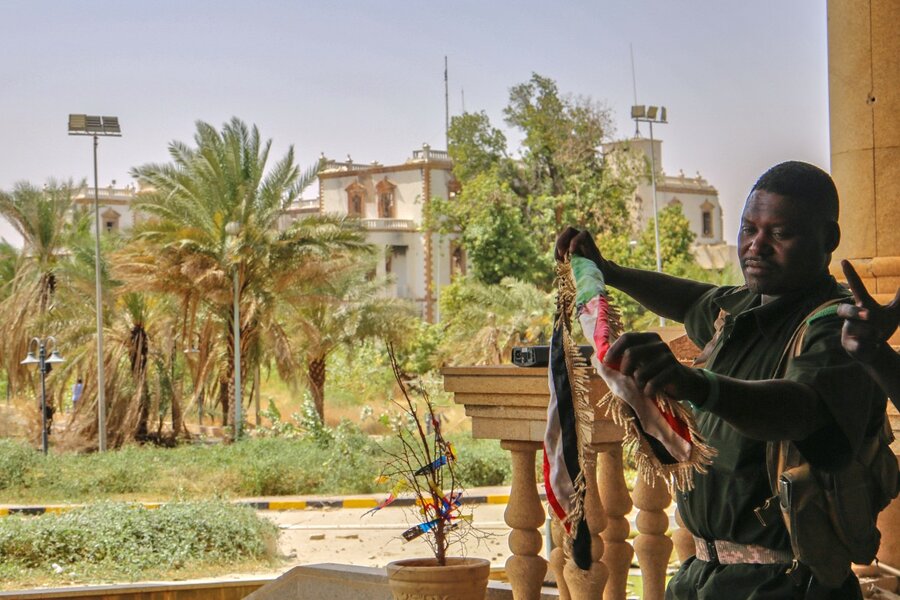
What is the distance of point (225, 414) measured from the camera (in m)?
30.2

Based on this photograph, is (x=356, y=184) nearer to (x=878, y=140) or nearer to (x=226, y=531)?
(x=226, y=531)

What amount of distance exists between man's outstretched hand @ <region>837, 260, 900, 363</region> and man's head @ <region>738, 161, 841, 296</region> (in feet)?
0.77

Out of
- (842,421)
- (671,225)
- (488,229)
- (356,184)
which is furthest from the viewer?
(356,184)

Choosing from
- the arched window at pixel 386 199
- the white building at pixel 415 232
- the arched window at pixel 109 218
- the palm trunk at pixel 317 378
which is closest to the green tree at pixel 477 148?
the white building at pixel 415 232

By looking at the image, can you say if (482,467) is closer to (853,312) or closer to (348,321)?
(348,321)

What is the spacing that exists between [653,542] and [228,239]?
24845 mm

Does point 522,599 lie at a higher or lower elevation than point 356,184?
lower

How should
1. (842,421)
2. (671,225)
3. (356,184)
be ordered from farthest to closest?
(356,184)
(671,225)
(842,421)

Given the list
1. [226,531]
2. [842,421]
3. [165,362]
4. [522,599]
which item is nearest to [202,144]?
[165,362]

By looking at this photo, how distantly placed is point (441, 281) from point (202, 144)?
94.1 ft

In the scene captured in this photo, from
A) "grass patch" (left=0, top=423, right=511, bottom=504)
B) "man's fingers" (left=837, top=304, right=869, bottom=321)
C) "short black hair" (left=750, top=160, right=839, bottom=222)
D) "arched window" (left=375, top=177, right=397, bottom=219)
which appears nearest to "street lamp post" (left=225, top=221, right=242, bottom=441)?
"grass patch" (left=0, top=423, right=511, bottom=504)

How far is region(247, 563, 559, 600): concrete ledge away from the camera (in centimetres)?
555

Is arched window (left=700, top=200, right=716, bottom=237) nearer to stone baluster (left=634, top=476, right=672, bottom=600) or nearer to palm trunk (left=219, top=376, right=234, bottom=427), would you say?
palm trunk (left=219, top=376, right=234, bottom=427)

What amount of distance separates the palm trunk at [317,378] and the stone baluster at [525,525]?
31395 mm
